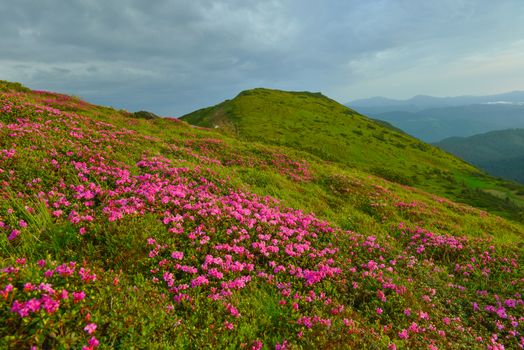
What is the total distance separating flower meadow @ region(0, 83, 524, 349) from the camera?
442 cm

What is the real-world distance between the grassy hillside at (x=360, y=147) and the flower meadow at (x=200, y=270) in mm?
25325

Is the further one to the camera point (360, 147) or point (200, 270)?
point (360, 147)

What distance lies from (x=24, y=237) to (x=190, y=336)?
447 centimetres

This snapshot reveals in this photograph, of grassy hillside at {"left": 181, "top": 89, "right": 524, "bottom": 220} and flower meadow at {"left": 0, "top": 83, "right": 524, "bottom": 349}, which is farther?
grassy hillside at {"left": 181, "top": 89, "right": 524, "bottom": 220}

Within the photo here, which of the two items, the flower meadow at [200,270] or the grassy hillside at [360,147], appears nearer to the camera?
the flower meadow at [200,270]

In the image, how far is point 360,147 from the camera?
52.6m

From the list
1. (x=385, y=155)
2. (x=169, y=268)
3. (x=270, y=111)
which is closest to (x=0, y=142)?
(x=169, y=268)

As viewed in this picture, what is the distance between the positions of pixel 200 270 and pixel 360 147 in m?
51.1

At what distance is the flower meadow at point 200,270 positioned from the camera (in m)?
4.42

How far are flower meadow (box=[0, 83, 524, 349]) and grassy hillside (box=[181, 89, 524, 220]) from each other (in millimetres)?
25325

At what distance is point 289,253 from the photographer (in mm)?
7848

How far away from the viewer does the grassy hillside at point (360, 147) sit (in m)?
37.3

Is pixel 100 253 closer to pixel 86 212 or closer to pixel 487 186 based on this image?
pixel 86 212

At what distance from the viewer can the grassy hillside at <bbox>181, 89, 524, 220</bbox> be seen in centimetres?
3731
